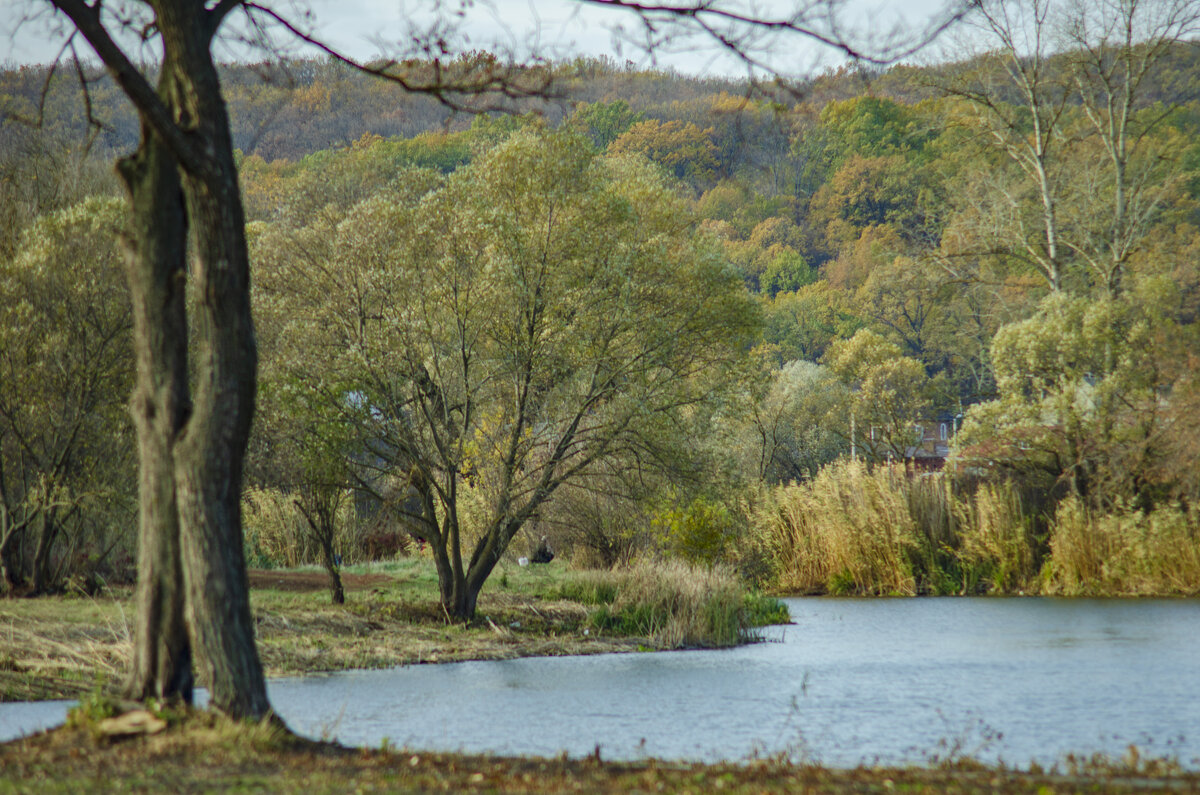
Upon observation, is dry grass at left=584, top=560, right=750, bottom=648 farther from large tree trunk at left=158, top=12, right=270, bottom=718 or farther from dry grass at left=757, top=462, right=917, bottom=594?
large tree trunk at left=158, top=12, right=270, bottom=718

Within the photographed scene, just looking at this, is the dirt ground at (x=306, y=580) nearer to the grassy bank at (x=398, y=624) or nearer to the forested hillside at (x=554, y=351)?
the grassy bank at (x=398, y=624)

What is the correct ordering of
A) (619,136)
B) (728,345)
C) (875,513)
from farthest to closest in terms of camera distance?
(619,136)
(875,513)
(728,345)

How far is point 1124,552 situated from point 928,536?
3.89 m

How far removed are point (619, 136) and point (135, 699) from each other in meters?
51.0

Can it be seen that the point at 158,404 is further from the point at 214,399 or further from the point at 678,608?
the point at 678,608

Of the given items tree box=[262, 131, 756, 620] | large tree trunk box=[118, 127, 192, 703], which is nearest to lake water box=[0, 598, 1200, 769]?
large tree trunk box=[118, 127, 192, 703]

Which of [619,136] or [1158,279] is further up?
[619,136]

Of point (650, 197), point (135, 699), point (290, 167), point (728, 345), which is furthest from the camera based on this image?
point (290, 167)

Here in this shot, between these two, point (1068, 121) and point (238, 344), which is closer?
point (238, 344)

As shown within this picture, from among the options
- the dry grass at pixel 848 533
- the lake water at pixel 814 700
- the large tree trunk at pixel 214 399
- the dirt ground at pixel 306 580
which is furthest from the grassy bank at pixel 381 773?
the dry grass at pixel 848 533

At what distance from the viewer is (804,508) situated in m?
24.6

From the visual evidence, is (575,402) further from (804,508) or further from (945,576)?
(945,576)

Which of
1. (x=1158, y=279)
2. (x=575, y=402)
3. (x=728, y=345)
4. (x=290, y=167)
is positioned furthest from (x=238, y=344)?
(x=290, y=167)

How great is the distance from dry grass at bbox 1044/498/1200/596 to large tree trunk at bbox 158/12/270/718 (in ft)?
64.3
